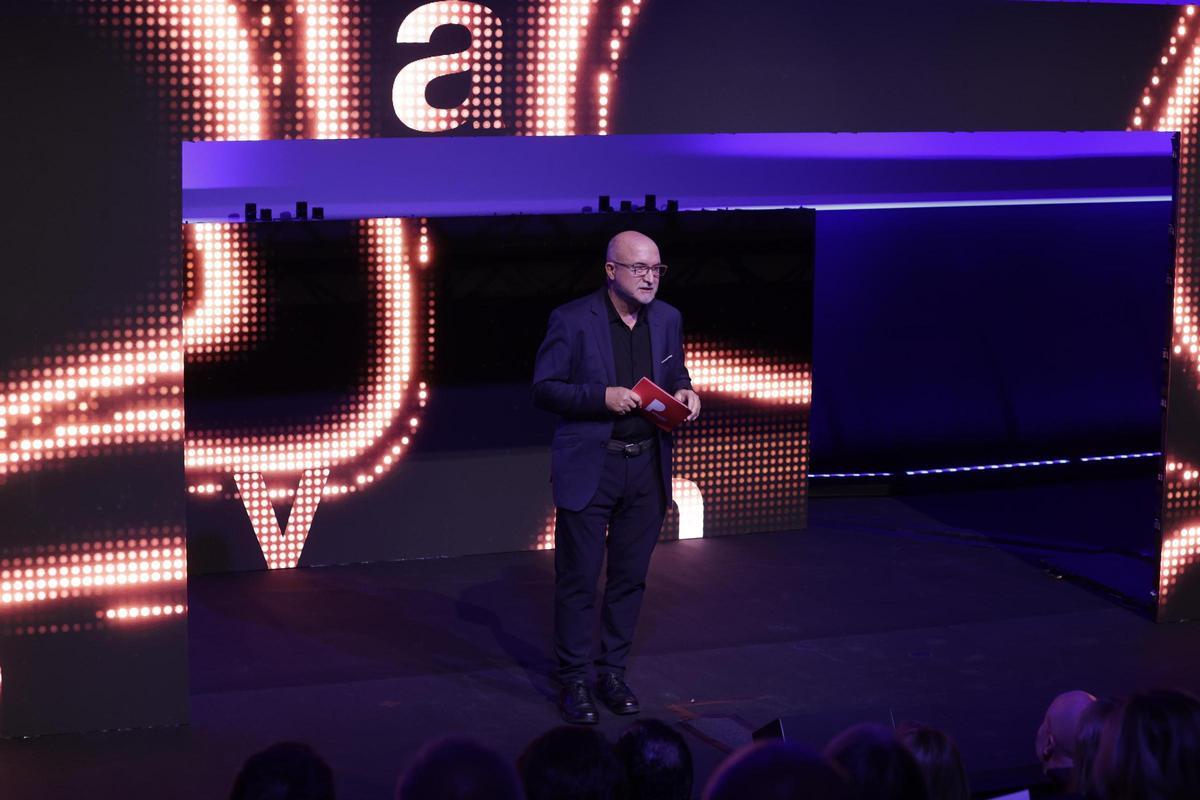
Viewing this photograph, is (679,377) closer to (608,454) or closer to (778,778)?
(608,454)

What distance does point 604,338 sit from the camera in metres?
5.81

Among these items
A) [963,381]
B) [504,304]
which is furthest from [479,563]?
[963,381]

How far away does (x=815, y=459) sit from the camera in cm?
957

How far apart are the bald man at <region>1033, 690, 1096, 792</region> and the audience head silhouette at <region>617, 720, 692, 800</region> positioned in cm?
110

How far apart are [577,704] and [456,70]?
2.16 meters

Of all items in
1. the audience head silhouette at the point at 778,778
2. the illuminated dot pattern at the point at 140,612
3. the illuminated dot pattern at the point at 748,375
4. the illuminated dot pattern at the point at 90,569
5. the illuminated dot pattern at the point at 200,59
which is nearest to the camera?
the audience head silhouette at the point at 778,778

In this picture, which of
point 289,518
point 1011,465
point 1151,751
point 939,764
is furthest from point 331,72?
point 1011,465

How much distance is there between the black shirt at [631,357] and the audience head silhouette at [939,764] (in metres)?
2.59

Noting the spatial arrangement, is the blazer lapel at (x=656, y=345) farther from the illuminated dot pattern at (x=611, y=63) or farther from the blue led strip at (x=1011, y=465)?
the blue led strip at (x=1011, y=465)

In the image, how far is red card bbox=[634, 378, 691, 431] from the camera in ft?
18.4

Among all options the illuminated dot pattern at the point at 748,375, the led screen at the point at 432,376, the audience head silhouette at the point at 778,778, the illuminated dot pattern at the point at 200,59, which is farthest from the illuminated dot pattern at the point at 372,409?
the audience head silhouette at the point at 778,778

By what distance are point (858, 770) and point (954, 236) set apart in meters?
7.21

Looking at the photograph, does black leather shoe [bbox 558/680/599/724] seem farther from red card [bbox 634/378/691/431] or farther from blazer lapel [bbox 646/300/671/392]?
blazer lapel [bbox 646/300/671/392]

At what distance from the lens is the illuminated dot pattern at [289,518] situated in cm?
757
